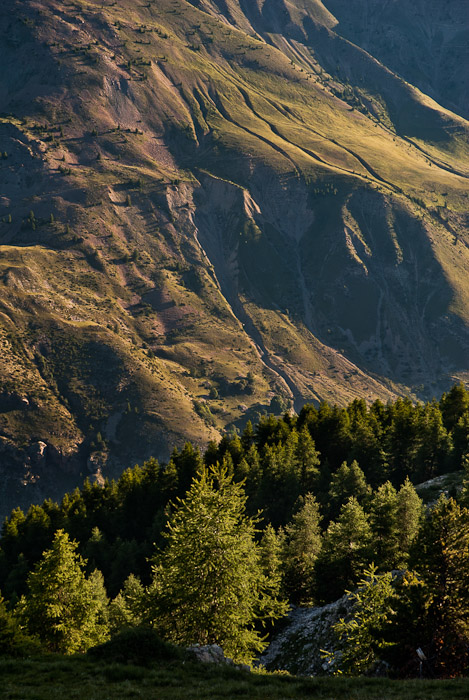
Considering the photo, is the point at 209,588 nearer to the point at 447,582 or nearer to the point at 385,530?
the point at 447,582

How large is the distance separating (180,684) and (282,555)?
131 ft

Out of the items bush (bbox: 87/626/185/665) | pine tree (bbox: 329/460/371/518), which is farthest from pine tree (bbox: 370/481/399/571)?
bush (bbox: 87/626/185/665)

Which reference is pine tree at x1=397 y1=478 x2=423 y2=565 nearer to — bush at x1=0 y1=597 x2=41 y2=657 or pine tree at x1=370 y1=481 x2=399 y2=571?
pine tree at x1=370 y1=481 x2=399 y2=571

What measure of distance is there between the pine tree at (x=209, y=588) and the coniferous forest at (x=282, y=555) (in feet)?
0.31

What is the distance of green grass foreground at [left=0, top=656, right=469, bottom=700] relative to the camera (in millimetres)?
24875

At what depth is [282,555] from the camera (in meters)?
65.1

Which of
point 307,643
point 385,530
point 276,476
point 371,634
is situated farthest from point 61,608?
point 276,476

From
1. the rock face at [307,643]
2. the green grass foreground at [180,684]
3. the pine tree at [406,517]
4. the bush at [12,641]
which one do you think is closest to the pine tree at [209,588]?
the green grass foreground at [180,684]

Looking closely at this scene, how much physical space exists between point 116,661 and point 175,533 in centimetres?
1148

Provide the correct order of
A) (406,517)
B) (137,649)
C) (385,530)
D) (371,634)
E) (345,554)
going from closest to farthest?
(137,649) → (371,634) → (345,554) → (385,530) → (406,517)

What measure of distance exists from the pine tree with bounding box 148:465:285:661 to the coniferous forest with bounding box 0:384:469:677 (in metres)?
0.09

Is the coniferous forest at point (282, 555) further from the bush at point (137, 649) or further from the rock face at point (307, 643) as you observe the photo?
the bush at point (137, 649)

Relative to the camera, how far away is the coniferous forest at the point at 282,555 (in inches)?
Answer: 1362

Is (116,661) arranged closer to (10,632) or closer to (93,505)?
(10,632)
